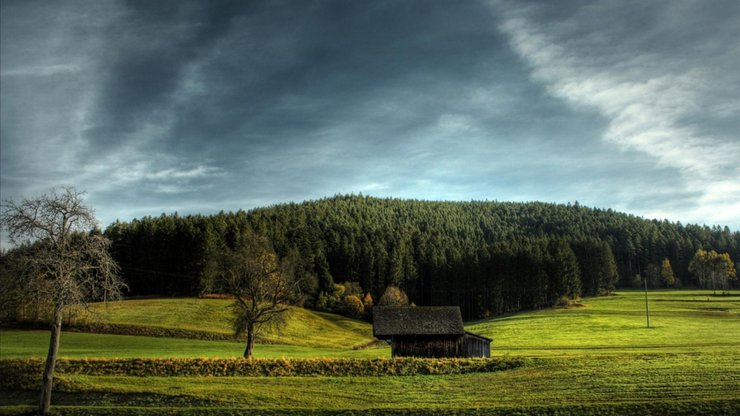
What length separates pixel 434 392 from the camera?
32.5 meters

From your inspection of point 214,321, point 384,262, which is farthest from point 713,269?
point 214,321

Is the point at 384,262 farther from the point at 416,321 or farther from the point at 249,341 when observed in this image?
the point at 249,341

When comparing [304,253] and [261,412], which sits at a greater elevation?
[304,253]

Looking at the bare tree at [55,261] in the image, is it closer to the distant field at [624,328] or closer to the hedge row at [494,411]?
the hedge row at [494,411]

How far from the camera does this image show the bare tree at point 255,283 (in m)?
55.8

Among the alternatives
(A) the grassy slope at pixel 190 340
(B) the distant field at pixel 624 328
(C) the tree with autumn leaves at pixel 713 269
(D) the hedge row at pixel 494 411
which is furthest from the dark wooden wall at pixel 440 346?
(C) the tree with autumn leaves at pixel 713 269

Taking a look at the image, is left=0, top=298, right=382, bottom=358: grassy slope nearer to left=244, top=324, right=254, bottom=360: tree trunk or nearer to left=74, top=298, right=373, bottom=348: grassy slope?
left=74, top=298, right=373, bottom=348: grassy slope

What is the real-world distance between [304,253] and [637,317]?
73845 mm

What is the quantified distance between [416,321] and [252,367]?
23251mm

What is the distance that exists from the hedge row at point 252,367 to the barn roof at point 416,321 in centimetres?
1543

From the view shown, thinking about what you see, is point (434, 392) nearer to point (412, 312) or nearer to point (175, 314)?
point (412, 312)

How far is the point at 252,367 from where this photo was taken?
132 feet

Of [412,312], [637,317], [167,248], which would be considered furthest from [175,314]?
[637,317]

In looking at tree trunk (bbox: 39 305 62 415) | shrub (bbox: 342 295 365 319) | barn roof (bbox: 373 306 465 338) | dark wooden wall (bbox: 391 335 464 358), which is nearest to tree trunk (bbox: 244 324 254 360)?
barn roof (bbox: 373 306 465 338)
